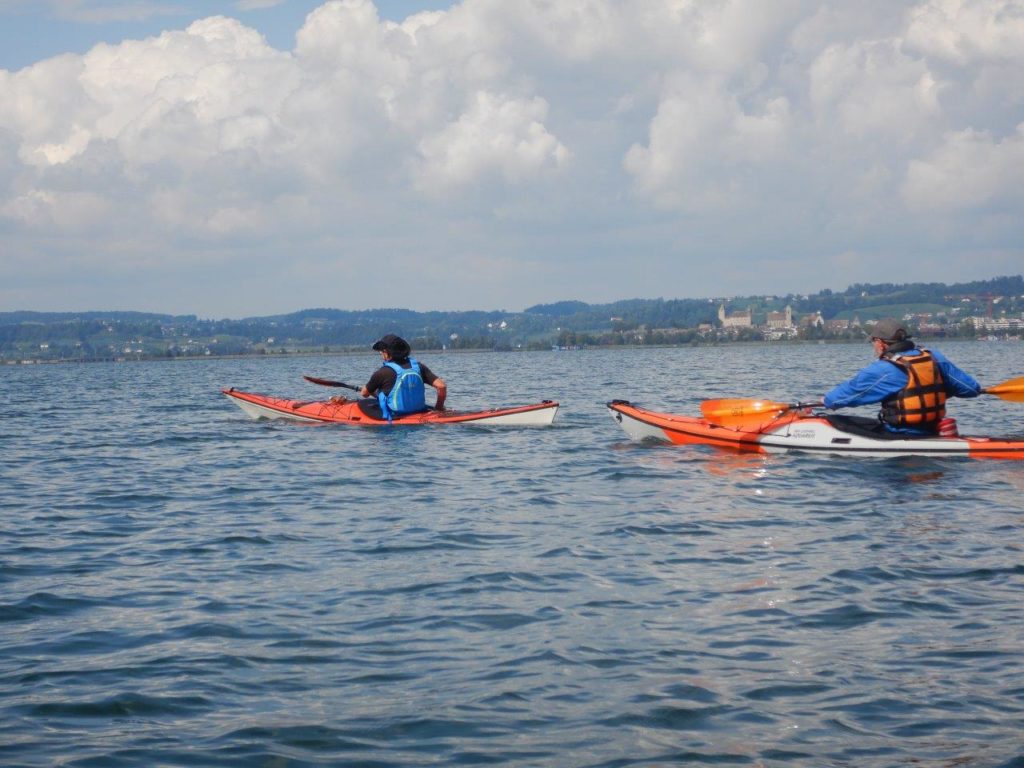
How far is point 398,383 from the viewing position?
1759 centimetres

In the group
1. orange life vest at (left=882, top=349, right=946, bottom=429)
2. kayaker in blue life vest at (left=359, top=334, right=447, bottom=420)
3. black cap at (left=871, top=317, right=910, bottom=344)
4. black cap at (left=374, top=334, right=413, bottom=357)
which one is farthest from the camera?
kayaker in blue life vest at (left=359, top=334, right=447, bottom=420)

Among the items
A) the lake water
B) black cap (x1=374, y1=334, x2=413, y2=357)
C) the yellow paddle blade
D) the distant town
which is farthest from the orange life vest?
the distant town

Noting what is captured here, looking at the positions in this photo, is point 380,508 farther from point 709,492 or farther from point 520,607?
point 520,607

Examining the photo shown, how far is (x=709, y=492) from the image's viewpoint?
1138cm

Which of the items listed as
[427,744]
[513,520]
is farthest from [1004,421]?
[427,744]

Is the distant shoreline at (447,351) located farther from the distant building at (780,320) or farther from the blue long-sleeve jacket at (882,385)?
the blue long-sleeve jacket at (882,385)

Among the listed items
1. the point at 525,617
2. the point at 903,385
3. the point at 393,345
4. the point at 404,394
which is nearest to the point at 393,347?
the point at 393,345

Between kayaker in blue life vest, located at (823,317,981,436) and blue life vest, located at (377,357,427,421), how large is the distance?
6682mm

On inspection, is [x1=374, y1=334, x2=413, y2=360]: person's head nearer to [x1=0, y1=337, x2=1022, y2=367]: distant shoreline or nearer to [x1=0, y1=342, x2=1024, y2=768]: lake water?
[x1=0, y1=342, x2=1024, y2=768]: lake water

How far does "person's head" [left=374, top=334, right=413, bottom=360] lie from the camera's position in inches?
672

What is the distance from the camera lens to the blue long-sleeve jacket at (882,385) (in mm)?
12703

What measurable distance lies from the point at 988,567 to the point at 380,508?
18.0ft

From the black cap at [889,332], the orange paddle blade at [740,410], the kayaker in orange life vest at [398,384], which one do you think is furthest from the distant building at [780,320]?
the black cap at [889,332]

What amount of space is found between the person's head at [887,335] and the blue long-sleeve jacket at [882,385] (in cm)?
16
